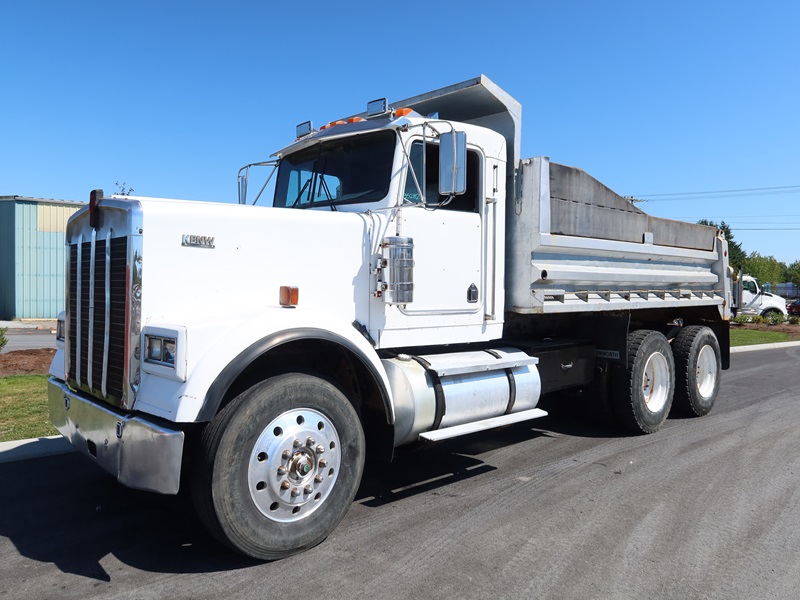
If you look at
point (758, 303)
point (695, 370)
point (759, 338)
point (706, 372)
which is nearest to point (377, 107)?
point (695, 370)

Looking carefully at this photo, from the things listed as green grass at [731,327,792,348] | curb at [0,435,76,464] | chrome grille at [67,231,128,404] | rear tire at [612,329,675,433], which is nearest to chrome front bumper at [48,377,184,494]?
chrome grille at [67,231,128,404]

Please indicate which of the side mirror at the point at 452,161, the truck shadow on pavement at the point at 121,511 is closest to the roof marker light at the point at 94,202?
the truck shadow on pavement at the point at 121,511

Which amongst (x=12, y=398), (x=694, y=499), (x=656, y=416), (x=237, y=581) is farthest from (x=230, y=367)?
(x=12, y=398)

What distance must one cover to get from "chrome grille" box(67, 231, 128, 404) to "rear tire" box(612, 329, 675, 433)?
16.9 feet

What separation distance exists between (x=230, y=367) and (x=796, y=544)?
3609mm

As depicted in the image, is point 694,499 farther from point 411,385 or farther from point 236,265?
point 236,265

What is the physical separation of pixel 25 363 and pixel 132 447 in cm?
932

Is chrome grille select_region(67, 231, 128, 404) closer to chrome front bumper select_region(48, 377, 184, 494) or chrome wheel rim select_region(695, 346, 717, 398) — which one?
chrome front bumper select_region(48, 377, 184, 494)

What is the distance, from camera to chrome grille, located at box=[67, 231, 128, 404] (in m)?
3.75

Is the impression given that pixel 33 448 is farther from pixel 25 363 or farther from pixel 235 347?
pixel 25 363

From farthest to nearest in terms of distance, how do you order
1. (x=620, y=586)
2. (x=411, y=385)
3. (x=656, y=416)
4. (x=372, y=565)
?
1. (x=656, y=416)
2. (x=411, y=385)
3. (x=372, y=565)
4. (x=620, y=586)

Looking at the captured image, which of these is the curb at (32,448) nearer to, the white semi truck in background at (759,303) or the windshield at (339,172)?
the windshield at (339,172)

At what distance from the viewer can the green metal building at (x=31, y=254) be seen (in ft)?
91.7

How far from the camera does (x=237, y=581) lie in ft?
11.0
